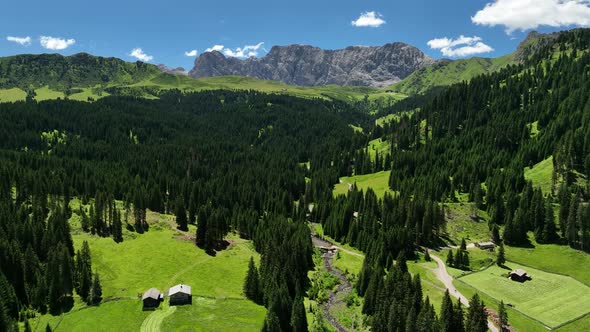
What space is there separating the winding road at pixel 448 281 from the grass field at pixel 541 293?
4.73 meters

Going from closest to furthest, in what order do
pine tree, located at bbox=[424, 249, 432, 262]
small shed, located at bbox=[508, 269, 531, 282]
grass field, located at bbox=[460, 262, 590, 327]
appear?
grass field, located at bbox=[460, 262, 590, 327], small shed, located at bbox=[508, 269, 531, 282], pine tree, located at bbox=[424, 249, 432, 262]

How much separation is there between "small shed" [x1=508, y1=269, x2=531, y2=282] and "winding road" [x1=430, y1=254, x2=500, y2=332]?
52.1 ft

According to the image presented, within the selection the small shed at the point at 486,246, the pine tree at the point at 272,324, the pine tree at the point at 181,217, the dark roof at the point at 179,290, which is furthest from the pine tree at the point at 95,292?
the small shed at the point at 486,246

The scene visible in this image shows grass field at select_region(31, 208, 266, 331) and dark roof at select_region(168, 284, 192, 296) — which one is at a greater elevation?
dark roof at select_region(168, 284, 192, 296)

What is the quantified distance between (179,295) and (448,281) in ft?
238

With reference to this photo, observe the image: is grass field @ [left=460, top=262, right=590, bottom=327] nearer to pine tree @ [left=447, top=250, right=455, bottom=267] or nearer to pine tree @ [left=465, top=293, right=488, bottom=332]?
pine tree @ [left=447, top=250, right=455, bottom=267]

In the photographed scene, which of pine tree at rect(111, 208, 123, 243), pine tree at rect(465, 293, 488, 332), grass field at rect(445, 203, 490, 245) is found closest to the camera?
pine tree at rect(465, 293, 488, 332)

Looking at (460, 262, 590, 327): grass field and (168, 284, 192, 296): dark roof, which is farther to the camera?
(168, 284, 192, 296): dark roof

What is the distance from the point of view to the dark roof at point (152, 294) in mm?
91500

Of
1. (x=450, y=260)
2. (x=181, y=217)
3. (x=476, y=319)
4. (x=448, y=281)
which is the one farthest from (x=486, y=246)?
(x=181, y=217)

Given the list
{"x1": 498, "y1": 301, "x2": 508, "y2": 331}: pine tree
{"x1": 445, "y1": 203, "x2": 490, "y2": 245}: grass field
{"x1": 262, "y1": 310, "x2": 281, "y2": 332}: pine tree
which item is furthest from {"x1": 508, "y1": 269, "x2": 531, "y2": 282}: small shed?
{"x1": 262, "y1": 310, "x2": 281, "y2": 332}: pine tree

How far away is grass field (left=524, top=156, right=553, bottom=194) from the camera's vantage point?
→ 165188 millimetres

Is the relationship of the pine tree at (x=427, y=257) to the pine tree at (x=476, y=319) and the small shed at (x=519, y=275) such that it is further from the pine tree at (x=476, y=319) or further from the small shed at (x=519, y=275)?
the pine tree at (x=476, y=319)

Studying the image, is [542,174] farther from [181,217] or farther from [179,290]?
[179,290]
